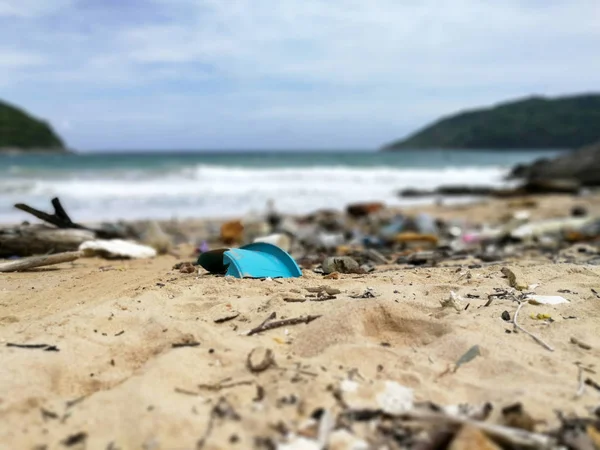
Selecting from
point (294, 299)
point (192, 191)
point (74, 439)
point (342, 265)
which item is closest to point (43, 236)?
point (342, 265)

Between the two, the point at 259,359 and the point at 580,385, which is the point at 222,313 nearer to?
the point at 259,359

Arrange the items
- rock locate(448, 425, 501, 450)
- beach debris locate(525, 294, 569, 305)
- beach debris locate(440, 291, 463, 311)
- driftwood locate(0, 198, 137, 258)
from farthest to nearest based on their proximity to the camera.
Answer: driftwood locate(0, 198, 137, 258), beach debris locate(525, 294, 569, 305), beach debris locate(440, 291, 463, 311), rock locate(448, 425, 501, 450)

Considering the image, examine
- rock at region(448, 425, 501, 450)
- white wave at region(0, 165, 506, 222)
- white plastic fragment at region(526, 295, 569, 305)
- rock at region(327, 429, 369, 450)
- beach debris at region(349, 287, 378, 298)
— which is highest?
beach debris at region(349, 287, 378, 298)

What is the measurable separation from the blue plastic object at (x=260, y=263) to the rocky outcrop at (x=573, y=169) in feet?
57.8

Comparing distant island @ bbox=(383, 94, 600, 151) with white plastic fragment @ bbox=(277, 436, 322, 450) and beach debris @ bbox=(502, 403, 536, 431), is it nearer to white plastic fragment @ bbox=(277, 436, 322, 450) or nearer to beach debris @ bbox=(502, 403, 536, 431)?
beach debris @ bbox=(502, 403, 536, 431)

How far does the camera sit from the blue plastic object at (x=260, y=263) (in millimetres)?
3664

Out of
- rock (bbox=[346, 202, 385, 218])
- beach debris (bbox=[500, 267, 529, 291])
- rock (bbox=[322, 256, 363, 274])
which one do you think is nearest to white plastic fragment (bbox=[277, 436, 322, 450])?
beach debris (bbox=[500, 267, 529, 291])

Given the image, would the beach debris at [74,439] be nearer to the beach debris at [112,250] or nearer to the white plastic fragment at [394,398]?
the white plastic fragment at [394,398]

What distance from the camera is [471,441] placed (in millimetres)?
1698

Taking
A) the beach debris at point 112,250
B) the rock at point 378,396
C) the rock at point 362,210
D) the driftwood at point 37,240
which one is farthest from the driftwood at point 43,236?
the rock at point 362,210

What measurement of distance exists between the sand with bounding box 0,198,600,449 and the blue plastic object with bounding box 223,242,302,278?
0.23 metres

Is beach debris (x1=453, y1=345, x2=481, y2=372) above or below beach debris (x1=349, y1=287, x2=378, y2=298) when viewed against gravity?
below

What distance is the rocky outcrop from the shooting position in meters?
20.3

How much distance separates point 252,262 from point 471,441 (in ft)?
7.47
